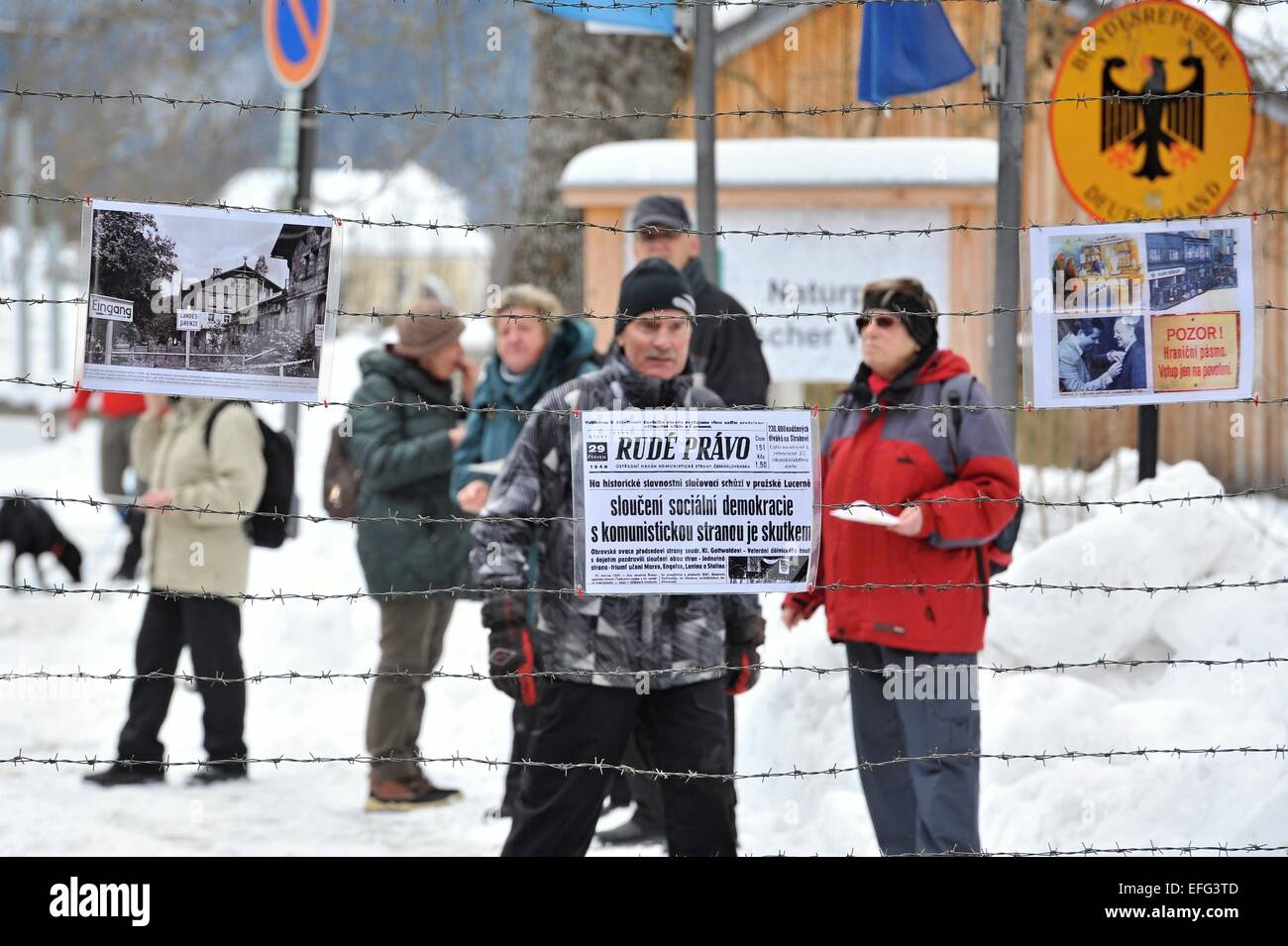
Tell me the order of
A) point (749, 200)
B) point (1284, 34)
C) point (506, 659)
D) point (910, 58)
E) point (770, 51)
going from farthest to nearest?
1. point (770, 51)
2. point (1284, 34)
3. point (749, 200)
4. point (910, 58)
5. point (506, 659)

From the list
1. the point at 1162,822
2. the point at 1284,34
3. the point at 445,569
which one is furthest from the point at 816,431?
the point at 1284,34

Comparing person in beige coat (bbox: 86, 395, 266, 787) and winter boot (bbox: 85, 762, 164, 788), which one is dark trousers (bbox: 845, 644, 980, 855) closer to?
person in beige coat (bbox: 86, 395, 266, 787)

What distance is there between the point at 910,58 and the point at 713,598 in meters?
3.49

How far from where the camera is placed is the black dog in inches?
378

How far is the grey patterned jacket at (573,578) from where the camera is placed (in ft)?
13.4

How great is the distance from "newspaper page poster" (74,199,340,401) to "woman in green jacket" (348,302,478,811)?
2.46m

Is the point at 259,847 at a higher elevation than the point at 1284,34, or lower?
lower

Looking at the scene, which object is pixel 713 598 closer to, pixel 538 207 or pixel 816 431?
pixel 816 431

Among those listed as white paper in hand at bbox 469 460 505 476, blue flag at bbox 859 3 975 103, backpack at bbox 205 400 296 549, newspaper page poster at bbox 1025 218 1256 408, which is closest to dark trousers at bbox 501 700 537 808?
white paper in hand at bbox 469 460 505 476

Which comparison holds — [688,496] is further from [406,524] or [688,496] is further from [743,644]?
[406,524]

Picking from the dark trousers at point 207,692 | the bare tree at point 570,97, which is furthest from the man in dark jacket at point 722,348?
the bare tree at point 570,97

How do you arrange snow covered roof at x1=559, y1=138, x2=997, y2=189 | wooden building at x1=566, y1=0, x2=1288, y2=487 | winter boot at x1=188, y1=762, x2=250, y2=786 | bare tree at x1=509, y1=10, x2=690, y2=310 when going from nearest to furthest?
winter boot at x1=188, y1=762, x2=250, y2=786, snow covered roof at x1=559, y1=138, x2=997, y2=189, bare tree at x1=509, y1=10, x2=690, y2=310, wooden building at x1=566, y1=0, x2=1288, y2=487

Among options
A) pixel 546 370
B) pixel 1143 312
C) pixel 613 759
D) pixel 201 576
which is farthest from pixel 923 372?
pixel 201 576

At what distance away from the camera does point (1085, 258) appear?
11.7ft
